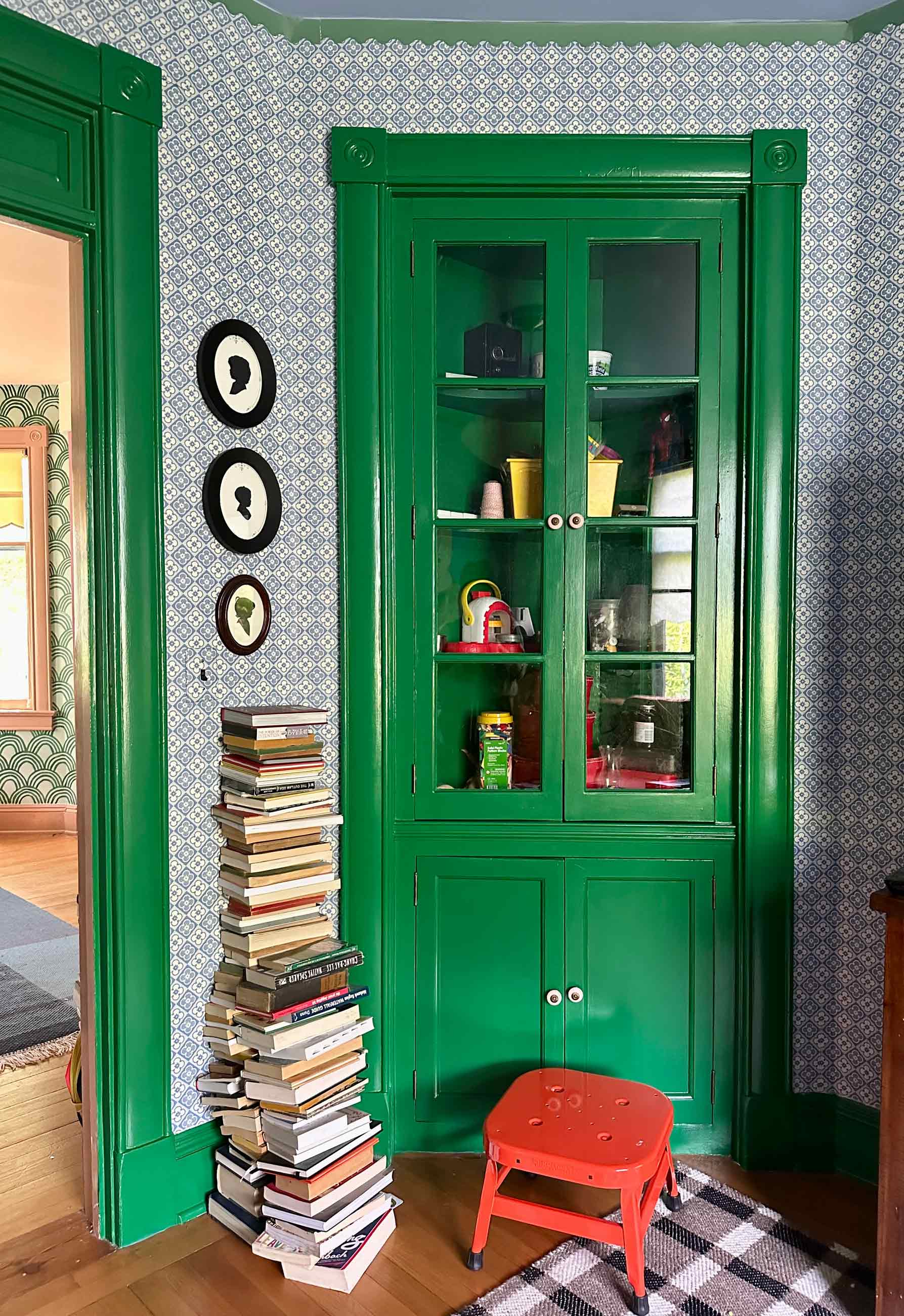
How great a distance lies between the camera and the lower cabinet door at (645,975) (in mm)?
2557

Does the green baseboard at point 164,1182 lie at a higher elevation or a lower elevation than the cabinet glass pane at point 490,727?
lower

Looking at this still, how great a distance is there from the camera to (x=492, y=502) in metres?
2.57

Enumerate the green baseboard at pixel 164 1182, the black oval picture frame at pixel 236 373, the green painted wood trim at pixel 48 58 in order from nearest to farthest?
the green painted wood trim at pixel 48 58 < the green baseboard at pixel 164 1182 < the black oval picture frame at pixel 236 373

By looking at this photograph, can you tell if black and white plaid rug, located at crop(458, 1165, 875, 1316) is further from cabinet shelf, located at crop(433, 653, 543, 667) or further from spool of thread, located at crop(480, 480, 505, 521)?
spool of thread, located at crop(480, 480, 505, 521)

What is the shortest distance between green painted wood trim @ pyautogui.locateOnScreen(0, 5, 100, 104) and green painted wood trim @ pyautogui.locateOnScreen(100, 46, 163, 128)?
2cm

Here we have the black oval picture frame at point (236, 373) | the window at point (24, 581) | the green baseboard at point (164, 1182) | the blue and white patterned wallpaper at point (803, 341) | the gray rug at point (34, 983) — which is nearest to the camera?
the green baseboard at point (164, 1182)

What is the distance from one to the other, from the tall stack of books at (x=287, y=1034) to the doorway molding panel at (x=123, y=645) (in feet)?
0.51

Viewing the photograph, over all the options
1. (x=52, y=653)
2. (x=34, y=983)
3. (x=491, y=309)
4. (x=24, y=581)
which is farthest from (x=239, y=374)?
(x=24, y=581)

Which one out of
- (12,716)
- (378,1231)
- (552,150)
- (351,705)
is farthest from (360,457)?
(12,716)

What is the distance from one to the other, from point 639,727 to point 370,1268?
1441 mm

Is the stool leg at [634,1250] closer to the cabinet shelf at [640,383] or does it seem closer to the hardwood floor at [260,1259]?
the hardwood floor at [260,1259]

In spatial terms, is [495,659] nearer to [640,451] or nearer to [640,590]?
[640,590]

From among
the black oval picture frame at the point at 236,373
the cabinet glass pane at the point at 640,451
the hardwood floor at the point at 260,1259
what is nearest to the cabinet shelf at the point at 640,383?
the cabinet glass pane at the point at 640,451

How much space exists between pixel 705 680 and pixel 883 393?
876 millimetres
